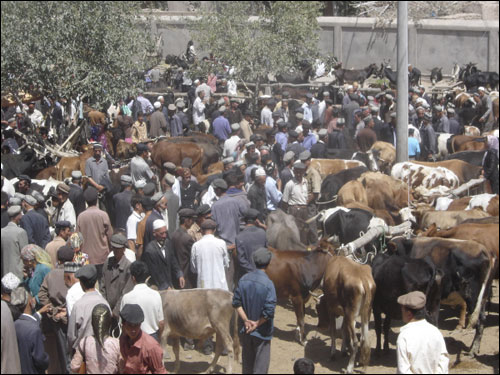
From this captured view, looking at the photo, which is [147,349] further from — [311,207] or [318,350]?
[311,207]

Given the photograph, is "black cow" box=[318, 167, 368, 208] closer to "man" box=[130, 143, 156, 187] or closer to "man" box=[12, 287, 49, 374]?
"man" box=[130, 143, 156, 187]

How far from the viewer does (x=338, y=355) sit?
33.0ft

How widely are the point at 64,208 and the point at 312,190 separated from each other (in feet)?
14.1

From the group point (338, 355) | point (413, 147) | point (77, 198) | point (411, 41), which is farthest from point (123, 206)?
point (411, 41)

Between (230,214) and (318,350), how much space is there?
7.47 feet

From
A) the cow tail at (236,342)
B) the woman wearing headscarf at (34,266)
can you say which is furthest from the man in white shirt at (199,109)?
the cow tail at (236,342)

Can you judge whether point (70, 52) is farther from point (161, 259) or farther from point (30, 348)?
point (30, 348)

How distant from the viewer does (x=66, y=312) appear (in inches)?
324

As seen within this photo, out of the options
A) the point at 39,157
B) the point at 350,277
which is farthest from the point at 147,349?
the point at 39,157

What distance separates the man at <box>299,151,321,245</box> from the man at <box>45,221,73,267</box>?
4094mm

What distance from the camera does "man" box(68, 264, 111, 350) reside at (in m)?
7.58

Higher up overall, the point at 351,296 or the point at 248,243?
the point at 248,243

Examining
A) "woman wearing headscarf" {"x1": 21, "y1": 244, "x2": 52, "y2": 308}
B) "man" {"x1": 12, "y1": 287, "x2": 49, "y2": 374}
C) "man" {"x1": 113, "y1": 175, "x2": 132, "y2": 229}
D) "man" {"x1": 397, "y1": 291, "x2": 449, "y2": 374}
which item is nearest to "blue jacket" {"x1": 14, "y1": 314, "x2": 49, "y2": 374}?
"man" {"x1": 12, "y1": 287, "x2": 49, "y2": 374}

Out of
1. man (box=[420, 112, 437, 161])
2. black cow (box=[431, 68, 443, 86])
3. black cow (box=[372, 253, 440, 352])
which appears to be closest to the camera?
black cow (box=[372, 253, 440, 352])
